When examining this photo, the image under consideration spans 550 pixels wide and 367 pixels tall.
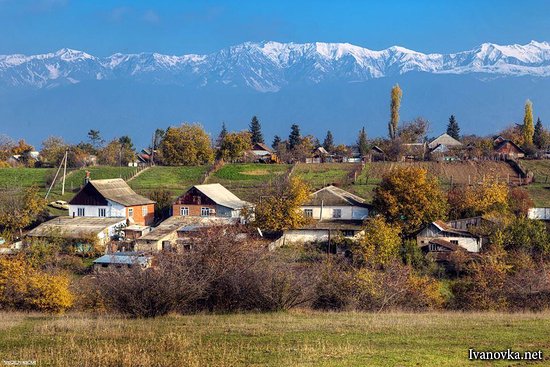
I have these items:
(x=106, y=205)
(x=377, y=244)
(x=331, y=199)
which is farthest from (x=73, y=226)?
(x=377, y=244)

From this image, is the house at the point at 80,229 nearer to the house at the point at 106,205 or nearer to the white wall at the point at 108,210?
the white wall at the point at 108,210

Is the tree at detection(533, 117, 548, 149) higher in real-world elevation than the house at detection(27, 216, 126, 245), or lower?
higher

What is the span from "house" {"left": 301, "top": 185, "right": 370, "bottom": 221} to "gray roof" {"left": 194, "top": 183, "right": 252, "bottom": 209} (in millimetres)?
5120

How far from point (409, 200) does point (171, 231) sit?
48.8ft

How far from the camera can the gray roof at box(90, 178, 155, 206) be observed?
164ft

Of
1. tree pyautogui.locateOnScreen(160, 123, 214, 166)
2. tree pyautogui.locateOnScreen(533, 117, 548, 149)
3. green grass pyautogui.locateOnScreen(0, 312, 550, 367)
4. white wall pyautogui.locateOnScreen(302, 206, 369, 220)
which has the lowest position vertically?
green grass pyautogui.locateOnScreen(0, 312, 550, 367)

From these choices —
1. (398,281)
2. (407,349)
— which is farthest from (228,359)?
(398,281)

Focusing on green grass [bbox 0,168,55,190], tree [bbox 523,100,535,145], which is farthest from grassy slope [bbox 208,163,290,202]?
A: tree [bbox 523,100,535,145]

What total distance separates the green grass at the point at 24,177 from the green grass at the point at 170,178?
29.6 feet

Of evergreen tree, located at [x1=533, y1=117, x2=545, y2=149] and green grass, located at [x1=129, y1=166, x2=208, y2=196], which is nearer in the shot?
green grass, located at [x1=129, y1=166, x2=208, y2=196]

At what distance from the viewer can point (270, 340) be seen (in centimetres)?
1370

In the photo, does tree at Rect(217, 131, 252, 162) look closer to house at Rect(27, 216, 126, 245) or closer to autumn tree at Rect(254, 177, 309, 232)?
house at Rect(27, 216, 126, 245)

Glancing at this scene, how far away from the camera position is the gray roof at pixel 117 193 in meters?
50.0

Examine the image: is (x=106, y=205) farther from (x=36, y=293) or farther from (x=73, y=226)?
(x=36, y=293)
